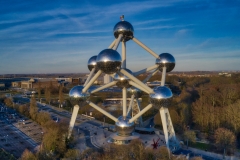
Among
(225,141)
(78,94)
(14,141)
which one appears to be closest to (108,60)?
(78,94)

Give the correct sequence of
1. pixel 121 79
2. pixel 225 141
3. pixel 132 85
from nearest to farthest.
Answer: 1. pixel 225 141
2. pixel 121 79
3. pixel 132 85

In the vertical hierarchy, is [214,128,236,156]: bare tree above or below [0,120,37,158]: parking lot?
above

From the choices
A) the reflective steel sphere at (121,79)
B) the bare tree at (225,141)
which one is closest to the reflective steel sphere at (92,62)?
the reflective steel sphere at (121,79)

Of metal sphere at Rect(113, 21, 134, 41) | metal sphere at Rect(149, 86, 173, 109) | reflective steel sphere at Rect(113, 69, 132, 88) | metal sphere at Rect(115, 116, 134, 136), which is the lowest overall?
metal sphere at Rect(115, 116, 134, 136)

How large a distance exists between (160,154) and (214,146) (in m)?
8.15

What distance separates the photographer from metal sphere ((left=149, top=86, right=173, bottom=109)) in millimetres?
17688

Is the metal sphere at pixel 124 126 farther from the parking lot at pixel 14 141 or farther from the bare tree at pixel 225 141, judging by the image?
the parking lot at pixel 14 141

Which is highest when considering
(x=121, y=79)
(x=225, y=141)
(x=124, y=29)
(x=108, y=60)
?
(x=124, y=29)

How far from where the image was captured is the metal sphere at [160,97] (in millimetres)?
17688

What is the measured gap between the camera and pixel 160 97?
1766cm

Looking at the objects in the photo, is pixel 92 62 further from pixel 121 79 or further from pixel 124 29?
pixel 124 29

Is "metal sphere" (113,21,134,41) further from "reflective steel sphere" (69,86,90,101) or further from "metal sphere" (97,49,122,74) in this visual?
"reflective steel sphere" (69,86,90,101)

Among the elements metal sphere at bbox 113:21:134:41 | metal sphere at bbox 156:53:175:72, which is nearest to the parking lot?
metal sphere at bbox 113:21:134:41

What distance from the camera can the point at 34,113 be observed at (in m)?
33.4
